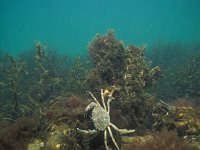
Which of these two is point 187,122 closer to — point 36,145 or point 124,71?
point 124,71

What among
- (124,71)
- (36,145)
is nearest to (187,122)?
(124,71)

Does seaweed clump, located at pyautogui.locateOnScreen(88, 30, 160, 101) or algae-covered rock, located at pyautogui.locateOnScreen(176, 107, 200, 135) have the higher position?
seaweed clump, located at pyautogui.locateOnScreen(88, 30, 160, 101)

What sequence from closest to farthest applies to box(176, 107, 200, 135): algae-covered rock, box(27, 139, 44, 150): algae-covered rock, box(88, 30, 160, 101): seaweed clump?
box(27, 139, 44, 150): algae-covered rock → box(176, 107, 200, 135): algae-covered rock → box(88, 30, 160, 101): seaweed clump

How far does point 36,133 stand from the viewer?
6.75 m

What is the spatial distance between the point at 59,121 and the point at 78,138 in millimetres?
997

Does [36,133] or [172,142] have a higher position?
[36,133]

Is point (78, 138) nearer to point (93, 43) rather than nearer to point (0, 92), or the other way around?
point (93, 43)

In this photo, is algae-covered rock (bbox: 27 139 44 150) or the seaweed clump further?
the seaweed clump

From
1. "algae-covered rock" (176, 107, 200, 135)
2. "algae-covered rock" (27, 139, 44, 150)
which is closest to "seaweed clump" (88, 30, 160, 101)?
"algae-covered rock" (176, 107, 200, 135)

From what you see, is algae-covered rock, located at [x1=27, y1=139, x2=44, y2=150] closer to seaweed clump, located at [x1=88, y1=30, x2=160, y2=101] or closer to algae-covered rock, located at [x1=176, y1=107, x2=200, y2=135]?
seaweed clump, located at [x1=88, y1=30, x2=160, y2=101]

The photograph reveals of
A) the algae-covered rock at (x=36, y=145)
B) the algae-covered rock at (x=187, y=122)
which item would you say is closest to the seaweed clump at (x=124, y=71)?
the algae-covered rock at (x=187, y=122)

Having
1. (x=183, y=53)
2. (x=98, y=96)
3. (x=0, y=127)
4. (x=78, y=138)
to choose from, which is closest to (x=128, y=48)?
(x=98, y=96)

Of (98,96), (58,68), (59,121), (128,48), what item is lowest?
(59,121)

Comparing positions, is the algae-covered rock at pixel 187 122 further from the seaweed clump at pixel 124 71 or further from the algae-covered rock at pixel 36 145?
the algae-covered rock at pixel 36 145
